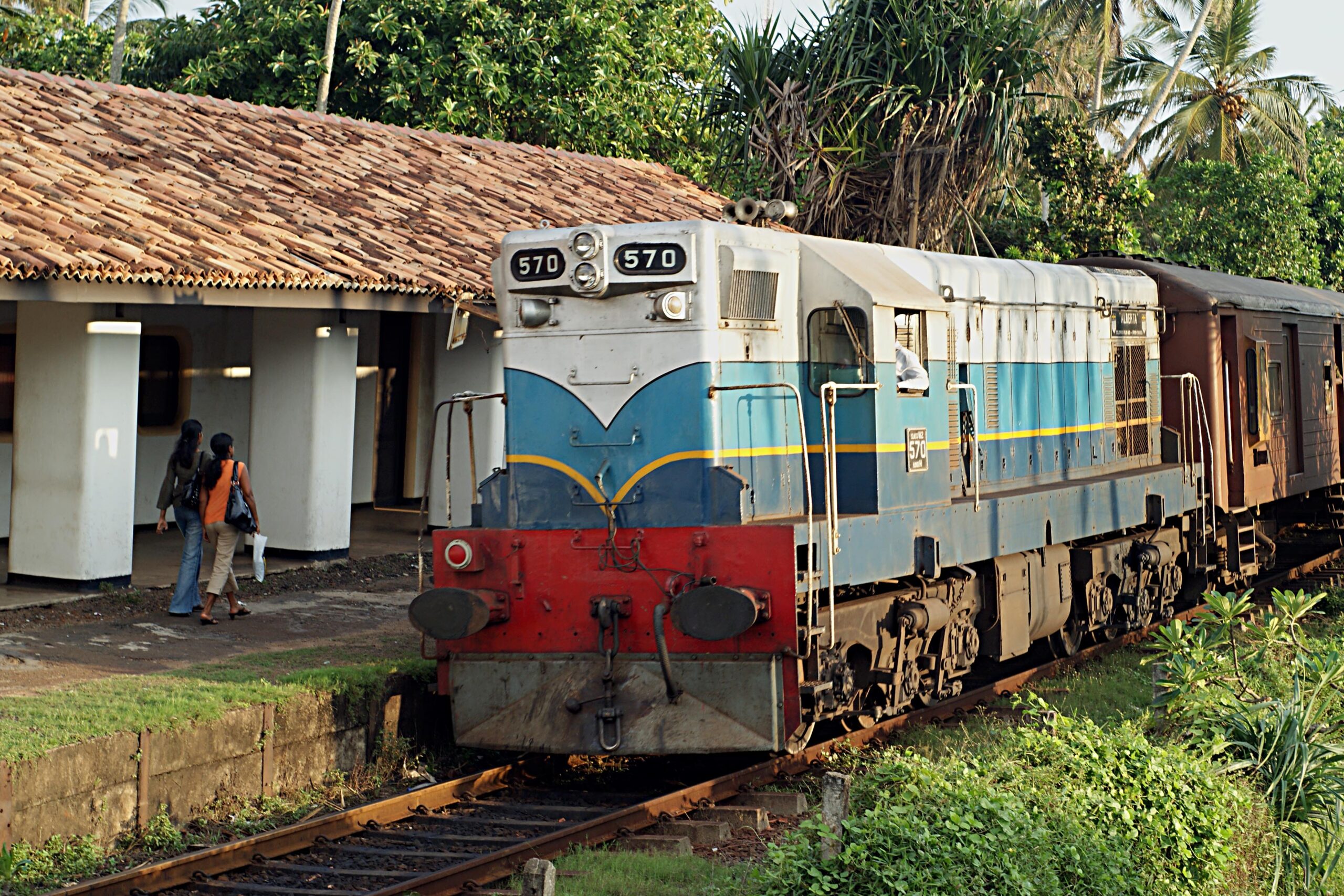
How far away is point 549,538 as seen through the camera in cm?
801

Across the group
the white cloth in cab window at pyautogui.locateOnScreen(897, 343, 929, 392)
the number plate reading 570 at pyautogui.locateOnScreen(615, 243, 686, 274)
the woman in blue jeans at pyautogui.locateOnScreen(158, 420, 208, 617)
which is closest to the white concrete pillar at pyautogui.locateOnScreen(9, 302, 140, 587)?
the woman in blue jeans at pyautogui.locateOnScreen(158, 420, 208, 617)

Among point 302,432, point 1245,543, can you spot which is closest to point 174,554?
point 302,432

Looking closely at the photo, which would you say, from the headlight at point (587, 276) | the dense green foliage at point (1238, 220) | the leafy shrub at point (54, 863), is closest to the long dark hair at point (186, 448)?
the headlight at point (587, 276)

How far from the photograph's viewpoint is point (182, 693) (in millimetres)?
8164

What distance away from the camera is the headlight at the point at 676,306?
7.80 metres

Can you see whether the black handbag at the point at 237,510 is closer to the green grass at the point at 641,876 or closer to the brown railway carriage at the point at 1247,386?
the green grass at the point at 641,876

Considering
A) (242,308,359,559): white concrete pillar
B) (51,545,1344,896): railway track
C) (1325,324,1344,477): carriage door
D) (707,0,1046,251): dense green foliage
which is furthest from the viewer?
(707,0,1046,251): dense green foliage

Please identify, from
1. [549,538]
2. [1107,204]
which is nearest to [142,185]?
[549,538]

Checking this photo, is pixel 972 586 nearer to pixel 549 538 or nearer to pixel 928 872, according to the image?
pixel 549 538

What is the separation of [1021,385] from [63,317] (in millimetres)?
8048

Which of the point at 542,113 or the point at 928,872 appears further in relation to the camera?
the point at 542,113

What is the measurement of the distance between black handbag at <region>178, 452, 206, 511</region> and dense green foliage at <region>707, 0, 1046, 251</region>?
11977mm

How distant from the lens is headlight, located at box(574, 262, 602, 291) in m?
7.89

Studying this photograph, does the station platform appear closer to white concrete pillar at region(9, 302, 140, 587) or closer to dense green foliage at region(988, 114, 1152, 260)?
white concrete pillar at region(9, 302, 140, 587)
